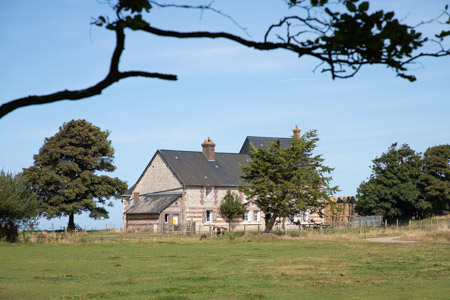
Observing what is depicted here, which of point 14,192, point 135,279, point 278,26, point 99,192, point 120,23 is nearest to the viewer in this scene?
point 120,23

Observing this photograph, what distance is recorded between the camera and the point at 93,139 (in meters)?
59.9

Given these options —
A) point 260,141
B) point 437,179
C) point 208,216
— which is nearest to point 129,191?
point 208,216

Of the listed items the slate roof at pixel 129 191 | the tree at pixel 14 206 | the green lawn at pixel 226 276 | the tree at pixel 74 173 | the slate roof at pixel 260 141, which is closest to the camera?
the green lawn at pixel 226 276

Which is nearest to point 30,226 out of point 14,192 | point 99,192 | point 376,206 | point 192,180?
point 14,192

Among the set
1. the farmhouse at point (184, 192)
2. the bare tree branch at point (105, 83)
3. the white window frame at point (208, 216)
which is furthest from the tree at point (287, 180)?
the bare tree branch at point (105, 83)

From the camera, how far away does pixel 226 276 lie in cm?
1847

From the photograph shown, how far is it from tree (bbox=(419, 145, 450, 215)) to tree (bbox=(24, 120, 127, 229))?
102 feet

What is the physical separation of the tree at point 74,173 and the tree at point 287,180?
1787 cm

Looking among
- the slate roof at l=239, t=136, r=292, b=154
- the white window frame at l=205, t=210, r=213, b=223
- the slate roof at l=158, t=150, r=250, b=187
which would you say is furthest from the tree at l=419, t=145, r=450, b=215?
the white window frame at l=205, t=210, r=213, b=223

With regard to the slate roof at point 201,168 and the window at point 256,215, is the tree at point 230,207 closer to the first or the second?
the slate roof at point 201,168

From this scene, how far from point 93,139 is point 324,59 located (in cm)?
5601

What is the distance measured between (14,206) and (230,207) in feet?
86.8

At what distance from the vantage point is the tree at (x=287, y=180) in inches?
1869

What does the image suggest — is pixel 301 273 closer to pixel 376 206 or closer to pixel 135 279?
pixel 135 279
